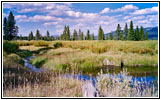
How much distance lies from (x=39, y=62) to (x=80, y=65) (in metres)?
1.68

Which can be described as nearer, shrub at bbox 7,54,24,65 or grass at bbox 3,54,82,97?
grass at bbox 3,54,82,97

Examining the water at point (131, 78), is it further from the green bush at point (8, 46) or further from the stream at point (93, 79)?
the green bush at point (8, 46)

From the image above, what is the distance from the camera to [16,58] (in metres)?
7.46

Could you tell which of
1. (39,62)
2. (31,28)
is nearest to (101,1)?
(31,28)

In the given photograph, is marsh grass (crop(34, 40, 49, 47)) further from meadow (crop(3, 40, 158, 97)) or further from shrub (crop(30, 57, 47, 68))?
shrub (crop(30, 57, 47, 68))

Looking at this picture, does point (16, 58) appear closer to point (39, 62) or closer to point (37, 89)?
point (39, 62)

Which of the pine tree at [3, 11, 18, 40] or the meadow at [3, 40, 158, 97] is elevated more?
the pine tree at [3, 11, 18, 40]

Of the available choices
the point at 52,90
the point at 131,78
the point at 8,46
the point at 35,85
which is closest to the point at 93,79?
the point at 131,78

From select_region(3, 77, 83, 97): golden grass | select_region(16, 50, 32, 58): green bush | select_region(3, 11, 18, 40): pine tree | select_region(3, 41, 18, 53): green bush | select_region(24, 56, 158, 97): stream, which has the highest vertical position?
select_region(3, 11, 18, 40): pine tree

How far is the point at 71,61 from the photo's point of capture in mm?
7812

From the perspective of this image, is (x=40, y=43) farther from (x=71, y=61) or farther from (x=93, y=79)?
(x=93, y=79)

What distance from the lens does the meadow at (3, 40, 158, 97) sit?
553 cm

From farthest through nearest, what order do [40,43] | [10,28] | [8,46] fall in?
[40,43]
[8,46]
[10,28]

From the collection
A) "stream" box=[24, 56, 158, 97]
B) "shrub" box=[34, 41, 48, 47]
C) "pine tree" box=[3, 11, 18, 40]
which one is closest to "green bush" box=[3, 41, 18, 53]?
"pine tree" box=[3, 11, 18, 40]
